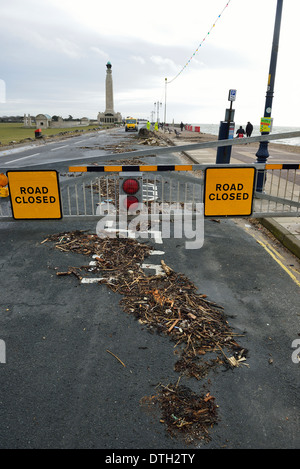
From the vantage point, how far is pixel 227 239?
6.96 m

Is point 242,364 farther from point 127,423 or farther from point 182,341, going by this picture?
point 127,423

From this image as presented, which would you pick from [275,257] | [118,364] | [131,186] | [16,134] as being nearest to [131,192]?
[131,186]

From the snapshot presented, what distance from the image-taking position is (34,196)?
6.47 m

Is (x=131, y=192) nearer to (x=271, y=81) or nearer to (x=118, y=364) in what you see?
(x=118, y=364)

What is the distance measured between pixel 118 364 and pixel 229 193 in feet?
13.8

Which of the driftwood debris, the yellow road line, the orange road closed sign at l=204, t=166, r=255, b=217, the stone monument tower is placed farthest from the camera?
the stone monument tower

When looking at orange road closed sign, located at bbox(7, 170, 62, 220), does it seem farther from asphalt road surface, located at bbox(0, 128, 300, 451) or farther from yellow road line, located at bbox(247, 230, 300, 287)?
yellow road line, located at bbox(247, 230, 300, 287)

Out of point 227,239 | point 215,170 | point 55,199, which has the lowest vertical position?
point 227,239

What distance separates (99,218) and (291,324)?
4.27 meters

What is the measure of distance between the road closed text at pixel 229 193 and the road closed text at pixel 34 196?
3.06 meters

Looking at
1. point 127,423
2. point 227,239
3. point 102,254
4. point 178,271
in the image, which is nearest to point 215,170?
point 227,239

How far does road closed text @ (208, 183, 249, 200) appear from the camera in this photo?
6.41 meters

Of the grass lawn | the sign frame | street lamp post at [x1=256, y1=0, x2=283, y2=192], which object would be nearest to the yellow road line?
street lamp post at [x1=256, y1=0, x2=283, y2=192]

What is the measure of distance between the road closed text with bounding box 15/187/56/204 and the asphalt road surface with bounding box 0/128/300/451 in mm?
1360
